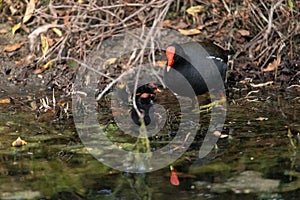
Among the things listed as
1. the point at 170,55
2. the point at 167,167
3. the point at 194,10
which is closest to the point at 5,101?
the point at 170,55

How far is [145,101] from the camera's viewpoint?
6.17 meters

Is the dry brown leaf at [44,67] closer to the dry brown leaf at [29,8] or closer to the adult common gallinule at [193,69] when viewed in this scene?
the dry brown leaf at [29,8]

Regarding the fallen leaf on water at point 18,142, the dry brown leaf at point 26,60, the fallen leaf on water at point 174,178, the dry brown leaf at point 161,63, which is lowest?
the fallen leaf on water at point 174,178

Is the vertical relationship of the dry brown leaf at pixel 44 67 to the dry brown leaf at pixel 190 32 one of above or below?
below

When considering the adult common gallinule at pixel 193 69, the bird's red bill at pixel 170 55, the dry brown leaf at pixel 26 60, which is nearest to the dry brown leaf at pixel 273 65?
the adult common gallinule at pixel 193 69

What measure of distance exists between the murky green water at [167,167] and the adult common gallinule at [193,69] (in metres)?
0.73

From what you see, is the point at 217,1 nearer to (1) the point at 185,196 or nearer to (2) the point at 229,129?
(2) the point at 229,129

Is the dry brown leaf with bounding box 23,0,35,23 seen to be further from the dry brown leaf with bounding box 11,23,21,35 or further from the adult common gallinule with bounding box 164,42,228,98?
the adult common gallinule with bounding box 164,42,228,98

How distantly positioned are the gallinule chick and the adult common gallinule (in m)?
0.24

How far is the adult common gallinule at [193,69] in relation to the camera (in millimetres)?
6453

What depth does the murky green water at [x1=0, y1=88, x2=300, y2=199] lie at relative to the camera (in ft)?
13.5

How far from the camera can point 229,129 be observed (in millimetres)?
5359

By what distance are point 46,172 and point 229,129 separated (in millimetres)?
1588

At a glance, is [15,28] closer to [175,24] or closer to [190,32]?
[175,24]
